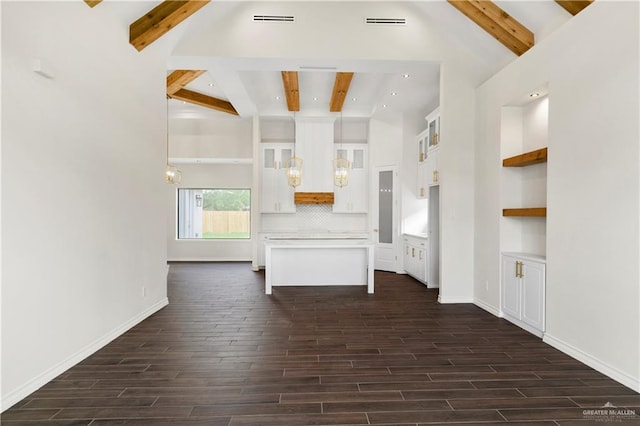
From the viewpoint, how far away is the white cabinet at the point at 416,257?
625cm

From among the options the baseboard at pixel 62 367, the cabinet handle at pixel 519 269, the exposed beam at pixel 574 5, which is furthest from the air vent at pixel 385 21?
the baseboard at pixel 62 367

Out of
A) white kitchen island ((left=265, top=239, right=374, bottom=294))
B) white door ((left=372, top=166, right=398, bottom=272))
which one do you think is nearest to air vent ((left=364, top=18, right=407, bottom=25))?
white door ((left=372, top=166, right=398, bottom=272))

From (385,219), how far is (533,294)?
4280 millimetres

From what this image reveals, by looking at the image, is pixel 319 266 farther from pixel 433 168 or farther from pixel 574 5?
pixel 574 5

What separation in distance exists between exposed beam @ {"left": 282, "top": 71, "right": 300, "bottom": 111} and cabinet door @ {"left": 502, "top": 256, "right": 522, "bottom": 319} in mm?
4299

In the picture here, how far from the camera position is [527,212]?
3.91 metres

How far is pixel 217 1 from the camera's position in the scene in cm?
448

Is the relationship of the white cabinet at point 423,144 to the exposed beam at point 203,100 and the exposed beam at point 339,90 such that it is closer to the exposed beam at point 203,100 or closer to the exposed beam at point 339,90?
the exposed beam at point 339,90

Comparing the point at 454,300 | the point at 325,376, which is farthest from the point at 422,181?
the point at 325,376

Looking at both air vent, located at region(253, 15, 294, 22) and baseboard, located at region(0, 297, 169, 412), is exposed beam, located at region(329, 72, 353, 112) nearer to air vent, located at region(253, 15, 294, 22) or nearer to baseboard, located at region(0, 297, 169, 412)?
air vent, located at region(253, 15, 294, 22)

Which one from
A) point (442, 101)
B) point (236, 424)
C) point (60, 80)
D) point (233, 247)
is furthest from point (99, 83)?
point (233, 247)

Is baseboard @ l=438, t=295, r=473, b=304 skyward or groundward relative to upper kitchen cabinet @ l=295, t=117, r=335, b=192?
groundward

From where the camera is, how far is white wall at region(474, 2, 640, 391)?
262 cm

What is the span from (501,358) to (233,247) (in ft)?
24.3
